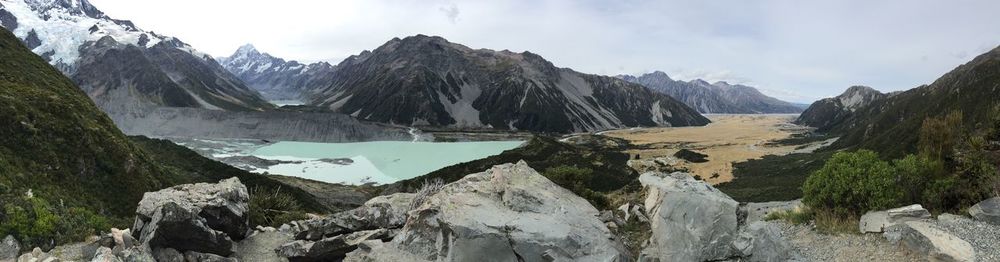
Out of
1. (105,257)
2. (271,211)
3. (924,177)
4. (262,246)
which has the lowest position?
(262,246)

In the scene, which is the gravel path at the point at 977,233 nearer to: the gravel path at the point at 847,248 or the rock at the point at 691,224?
the gravel path at the point at 847,248

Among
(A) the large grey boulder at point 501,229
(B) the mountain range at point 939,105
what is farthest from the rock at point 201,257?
(B) the mountain range at point 939,105

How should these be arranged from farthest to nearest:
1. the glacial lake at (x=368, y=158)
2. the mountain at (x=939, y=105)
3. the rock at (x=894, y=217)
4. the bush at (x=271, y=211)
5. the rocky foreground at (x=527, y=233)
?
the glacial lake at (x=368, y=158) < the mountain at (x=939, y=105) < the bush at (x=271, y=211) < the rock at (x=894, y=217) < the rocky foreground at (x=527, y=233)

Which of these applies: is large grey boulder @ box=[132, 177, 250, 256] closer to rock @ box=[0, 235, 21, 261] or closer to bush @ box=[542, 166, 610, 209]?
rock @ box=[0, 235, 21, 261]

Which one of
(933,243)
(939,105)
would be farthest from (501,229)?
(939,105)

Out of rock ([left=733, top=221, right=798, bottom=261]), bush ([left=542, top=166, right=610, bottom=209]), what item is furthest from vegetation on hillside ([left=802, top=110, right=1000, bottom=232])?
bush ([left=542, top=166, right=610, bottom=209])

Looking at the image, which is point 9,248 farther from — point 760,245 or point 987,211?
point 987,211
